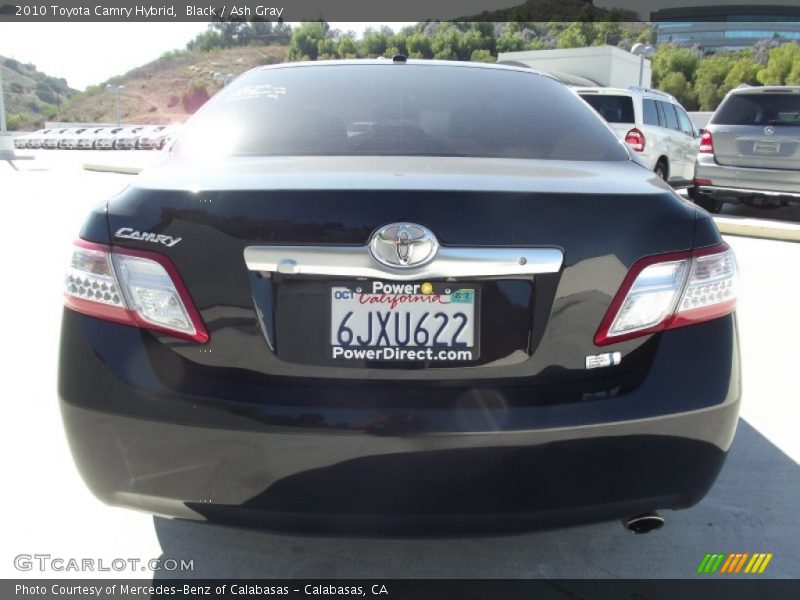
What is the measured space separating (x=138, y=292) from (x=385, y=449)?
28.2 inches

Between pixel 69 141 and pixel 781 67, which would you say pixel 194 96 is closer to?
pixel 69 141

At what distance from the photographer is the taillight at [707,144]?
10258 mm

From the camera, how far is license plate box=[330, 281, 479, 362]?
1698 mm

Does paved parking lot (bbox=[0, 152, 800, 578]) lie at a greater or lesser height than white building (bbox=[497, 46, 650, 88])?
lesser

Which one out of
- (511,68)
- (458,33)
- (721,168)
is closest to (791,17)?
(458,33)

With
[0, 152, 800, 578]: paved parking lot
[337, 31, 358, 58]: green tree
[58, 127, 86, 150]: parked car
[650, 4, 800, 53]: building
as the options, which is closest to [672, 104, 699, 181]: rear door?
[0, 152, 800, 578]: paved parking lot

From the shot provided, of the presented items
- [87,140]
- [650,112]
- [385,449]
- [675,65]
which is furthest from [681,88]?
[385,449]

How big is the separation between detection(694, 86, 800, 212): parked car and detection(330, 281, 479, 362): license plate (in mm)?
9562

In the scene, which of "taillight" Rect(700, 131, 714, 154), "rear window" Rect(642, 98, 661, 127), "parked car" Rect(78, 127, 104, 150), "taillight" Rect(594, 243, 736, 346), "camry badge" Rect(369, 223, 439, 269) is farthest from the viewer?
"parked car" Rect(78, 127, 104, 150)

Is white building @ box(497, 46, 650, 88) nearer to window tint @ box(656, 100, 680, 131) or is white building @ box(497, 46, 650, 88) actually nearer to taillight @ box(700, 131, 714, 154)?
window tint @ box(656, 100, 680, 131)

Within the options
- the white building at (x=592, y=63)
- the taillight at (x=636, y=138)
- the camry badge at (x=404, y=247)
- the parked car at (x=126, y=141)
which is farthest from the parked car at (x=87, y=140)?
the camry badge at (x=404, y=247)

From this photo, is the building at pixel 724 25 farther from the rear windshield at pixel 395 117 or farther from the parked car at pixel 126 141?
the rear windshield at pixel 395 117

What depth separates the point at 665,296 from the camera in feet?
5.93

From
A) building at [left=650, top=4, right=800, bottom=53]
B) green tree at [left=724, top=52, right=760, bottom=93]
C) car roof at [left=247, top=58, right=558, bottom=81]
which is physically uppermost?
building at [left=650, top=4, right=800, bottom=53]
